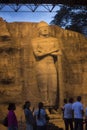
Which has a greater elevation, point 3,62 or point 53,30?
point 53,30

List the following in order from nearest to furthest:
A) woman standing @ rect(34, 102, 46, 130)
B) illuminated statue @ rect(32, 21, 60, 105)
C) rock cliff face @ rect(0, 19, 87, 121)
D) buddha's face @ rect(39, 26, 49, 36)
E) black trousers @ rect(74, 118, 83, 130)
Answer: woman standing @ rect(34, 102, 46, 130)
black trousers @ rect(74, 118, 83, 130)
illuminated statue @ rect(32, 21, 60, 105)
rock cliff face @ rect(0, 19, 87, 121)
buddha's face @ rect(39, 26, 49, 36)

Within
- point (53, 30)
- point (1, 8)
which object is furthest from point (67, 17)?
point (53, 30)

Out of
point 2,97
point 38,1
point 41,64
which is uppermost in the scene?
point 38,1

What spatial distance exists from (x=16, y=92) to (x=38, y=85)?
110 centimetres

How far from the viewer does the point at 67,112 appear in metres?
15.8

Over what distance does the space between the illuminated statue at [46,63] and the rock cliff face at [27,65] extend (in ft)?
1.26

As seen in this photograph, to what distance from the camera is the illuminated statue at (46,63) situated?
73.3 feet

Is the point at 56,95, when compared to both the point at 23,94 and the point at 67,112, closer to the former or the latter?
the point at 23,94

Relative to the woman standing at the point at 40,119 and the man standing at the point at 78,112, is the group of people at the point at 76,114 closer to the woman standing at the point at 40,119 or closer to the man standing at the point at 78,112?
the man standing at the point at 78,112

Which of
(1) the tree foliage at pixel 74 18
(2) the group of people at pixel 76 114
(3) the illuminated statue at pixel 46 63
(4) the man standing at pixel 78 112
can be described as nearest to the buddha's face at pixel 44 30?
(3) the illuminated statue at pixel 46 63

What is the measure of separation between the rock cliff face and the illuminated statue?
1.26ft

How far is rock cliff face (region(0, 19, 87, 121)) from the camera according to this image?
22734mm

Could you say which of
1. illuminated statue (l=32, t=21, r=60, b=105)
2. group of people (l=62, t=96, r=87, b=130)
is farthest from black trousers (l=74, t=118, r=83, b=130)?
illuminated statue (l=32, t=21, r=60, b=105)

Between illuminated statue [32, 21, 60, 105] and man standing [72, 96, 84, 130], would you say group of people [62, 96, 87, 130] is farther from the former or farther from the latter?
illuminated statue [32, 21, 60, 105]
